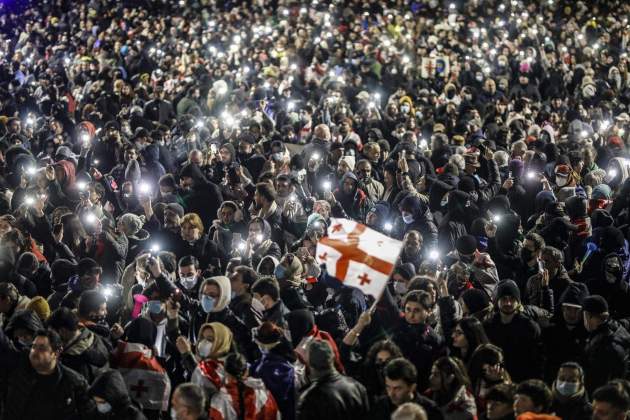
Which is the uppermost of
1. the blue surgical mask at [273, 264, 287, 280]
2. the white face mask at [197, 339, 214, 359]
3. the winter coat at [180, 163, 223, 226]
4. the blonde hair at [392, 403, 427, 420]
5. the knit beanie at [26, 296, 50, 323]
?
the blonde hair at [392, 403, 427, 420]

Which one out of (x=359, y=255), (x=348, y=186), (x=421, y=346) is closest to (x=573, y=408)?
(x=421, y=346)

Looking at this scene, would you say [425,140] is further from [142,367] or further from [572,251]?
[142,367]

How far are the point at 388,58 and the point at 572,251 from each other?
36.6 ft

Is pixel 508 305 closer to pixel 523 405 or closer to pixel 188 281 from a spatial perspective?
pixel 523 405

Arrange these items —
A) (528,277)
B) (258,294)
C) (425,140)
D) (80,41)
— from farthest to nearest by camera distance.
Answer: (80,41) → (425,140) → (528,277) → (258,294)

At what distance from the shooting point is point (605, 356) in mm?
6449

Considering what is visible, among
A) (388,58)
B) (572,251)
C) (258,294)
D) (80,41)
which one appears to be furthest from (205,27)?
(258,294)

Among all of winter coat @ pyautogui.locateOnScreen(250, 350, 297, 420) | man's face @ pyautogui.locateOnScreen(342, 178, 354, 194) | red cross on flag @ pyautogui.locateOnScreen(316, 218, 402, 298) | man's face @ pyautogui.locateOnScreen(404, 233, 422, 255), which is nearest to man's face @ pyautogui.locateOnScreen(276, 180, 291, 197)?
man's face @ pyautogui.locateOnScreen(342, 178, 354, 194)

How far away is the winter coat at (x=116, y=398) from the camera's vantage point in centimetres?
538

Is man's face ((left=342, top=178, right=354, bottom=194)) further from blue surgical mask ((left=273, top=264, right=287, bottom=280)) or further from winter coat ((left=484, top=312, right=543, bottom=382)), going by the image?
winter coat ((left=484, top=312, right=543, bottom=382))

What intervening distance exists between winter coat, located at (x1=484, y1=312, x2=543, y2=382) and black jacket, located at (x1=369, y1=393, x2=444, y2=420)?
1.47 metres

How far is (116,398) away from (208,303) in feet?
4.37

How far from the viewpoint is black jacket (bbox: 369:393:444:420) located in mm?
5230

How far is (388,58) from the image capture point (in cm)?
1942
